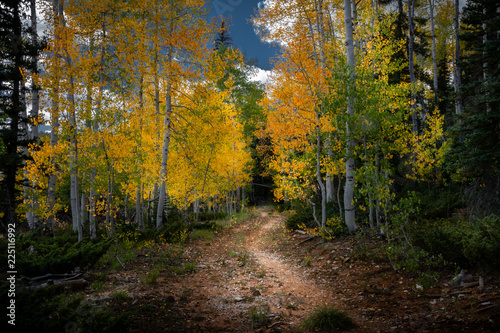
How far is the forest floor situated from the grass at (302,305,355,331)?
0.50 ft

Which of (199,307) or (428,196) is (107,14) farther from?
(428,196)

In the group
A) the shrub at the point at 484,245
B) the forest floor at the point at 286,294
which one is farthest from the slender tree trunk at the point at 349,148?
the shrub at the point at 484,245

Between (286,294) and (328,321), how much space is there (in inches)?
66.9

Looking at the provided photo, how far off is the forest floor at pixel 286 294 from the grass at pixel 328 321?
6.0 inches

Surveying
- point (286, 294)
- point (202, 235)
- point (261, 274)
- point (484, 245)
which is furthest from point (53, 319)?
point (202, 235)

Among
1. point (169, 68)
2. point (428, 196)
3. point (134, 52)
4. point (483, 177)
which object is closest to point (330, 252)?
point (483, 177)

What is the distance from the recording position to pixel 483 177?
7691 mm

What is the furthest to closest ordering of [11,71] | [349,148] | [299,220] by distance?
[299,220], [11,71], [349,148]

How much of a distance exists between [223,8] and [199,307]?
447 inches

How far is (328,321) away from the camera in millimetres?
3666

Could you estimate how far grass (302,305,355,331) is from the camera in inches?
143

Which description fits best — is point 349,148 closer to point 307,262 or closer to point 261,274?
point 307,262

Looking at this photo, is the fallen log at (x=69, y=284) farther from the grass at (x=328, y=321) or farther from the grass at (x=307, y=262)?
the grass at (x=307, y=262)

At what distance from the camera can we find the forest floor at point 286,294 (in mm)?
3543
